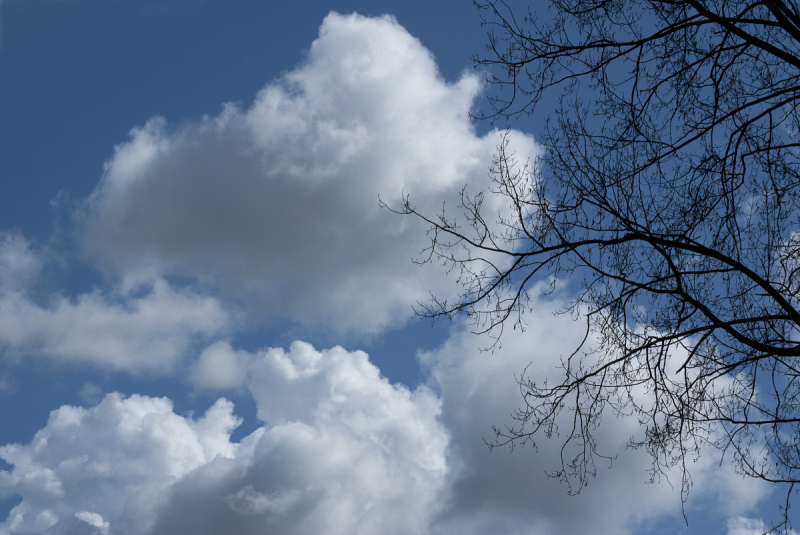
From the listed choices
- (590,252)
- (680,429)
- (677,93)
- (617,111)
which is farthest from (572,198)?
A: (680,429)

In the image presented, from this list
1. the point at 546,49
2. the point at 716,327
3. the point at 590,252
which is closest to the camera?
the point at 716,327

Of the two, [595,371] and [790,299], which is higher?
[790,299]

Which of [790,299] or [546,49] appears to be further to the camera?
[546,49]

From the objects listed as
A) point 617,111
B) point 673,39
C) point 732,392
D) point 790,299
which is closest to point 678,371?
point 732,392

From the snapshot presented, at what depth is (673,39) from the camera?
6.38 m

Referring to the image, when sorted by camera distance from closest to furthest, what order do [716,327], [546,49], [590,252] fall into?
1. [716,327]
2. [590,252]
3. [546,49]

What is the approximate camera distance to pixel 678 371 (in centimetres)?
630

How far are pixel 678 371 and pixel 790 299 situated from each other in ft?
3.96

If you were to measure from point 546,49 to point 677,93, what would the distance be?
1406mm

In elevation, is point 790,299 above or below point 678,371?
above

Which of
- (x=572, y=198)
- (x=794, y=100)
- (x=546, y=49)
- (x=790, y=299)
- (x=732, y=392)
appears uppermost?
(x=546, y=49)

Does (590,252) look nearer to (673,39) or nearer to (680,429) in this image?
(680,429)

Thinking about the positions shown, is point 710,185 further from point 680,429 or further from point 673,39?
point 680,429

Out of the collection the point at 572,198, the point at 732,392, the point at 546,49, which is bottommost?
the point at 732,392
